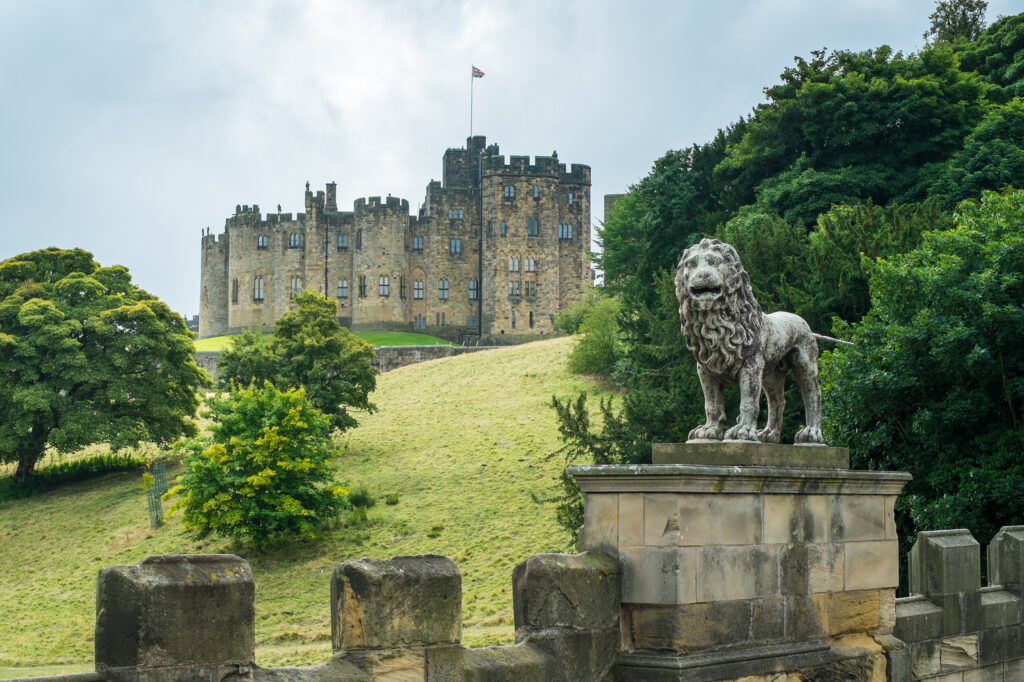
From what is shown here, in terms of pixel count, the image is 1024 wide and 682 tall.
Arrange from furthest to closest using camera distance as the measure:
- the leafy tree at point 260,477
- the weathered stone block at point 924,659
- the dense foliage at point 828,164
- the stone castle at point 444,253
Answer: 1. the stone castle at point 444,253
2. the leafy tree at point 260,477
3. the dense foliage at point 828,164
4. the weathered stone block at point 924,659

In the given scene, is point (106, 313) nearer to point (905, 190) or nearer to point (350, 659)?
point (905, 190)

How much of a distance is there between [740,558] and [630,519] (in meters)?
0.84

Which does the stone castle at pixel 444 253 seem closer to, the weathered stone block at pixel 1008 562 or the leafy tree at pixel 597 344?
the leafy tree at pixel 597 344

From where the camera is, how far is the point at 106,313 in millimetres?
43250

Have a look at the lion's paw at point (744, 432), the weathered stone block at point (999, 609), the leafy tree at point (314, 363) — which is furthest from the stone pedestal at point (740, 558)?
the leafy tree at point (314, 363)

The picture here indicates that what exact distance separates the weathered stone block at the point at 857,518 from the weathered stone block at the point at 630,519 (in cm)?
183

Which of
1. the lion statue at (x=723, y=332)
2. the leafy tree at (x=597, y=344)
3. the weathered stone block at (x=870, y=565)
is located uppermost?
the leafy tree at (x=597, y=344)

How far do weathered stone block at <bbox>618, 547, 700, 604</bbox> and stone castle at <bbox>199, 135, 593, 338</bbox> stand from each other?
86.3 meters

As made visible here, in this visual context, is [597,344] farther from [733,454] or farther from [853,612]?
[733,454]

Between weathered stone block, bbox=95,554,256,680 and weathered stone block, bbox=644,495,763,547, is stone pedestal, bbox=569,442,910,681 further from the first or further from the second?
weathered stone block, bbox=95,554,256,680

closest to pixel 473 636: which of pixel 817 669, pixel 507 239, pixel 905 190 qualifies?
pixel 817 669

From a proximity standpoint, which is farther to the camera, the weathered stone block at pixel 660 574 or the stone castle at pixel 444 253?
the stone castle at pixel 444 253

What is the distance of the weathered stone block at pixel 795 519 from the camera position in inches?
302

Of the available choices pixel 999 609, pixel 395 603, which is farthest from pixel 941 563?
pixel 395 603
